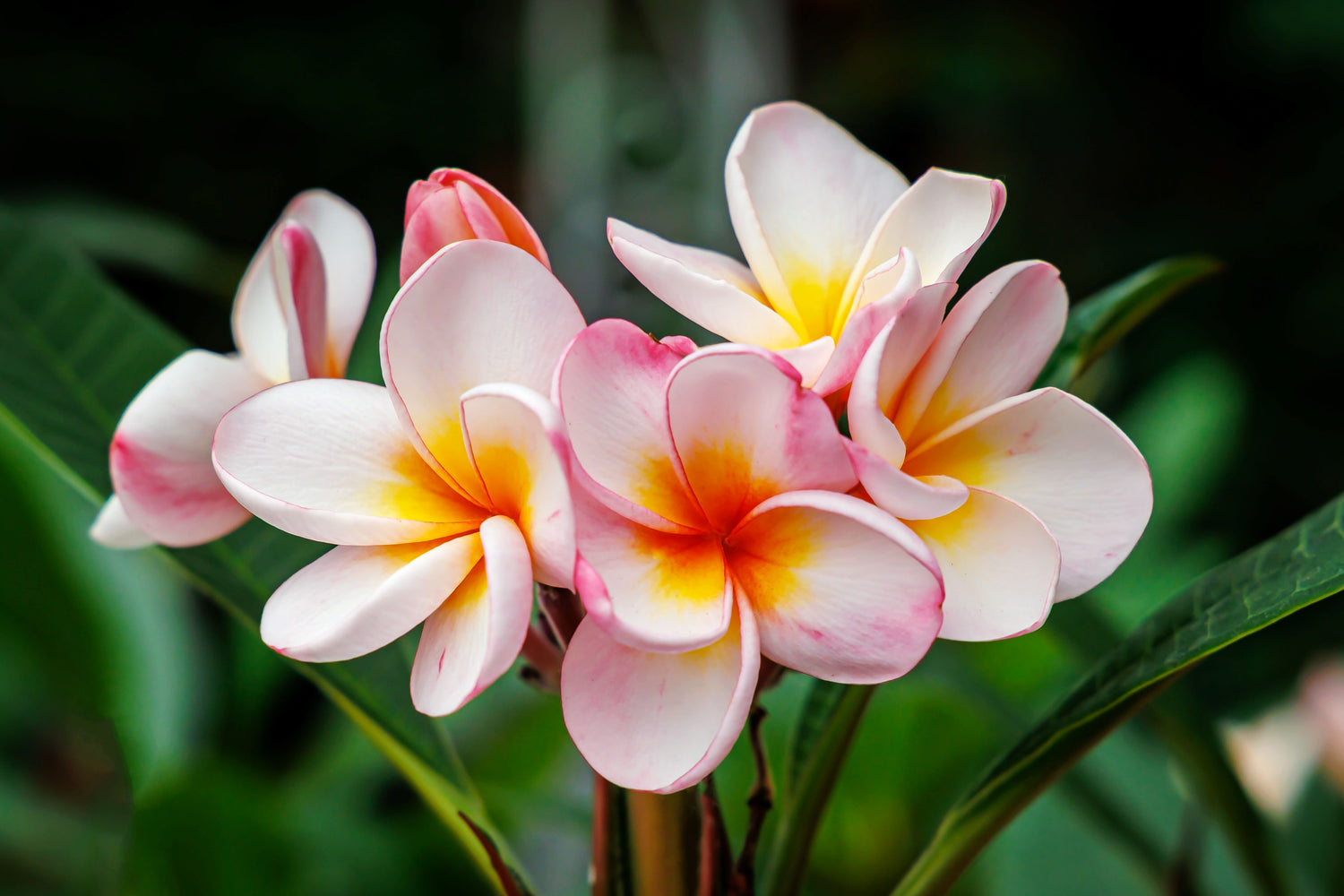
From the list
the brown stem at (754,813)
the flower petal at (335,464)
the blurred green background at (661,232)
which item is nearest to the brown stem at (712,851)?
the brown stem at (754,813)

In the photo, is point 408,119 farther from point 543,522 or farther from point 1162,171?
point 543,522

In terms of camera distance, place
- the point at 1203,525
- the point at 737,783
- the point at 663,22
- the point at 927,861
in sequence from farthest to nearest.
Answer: the point at 663,22 < the point at 1203,525 < the point at 737,783 < the point at 927,861

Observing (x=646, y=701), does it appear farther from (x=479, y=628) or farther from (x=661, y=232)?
(x=661, y=232)

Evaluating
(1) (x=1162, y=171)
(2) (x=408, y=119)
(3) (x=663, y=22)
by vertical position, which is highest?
(3) (x=663, y=22)

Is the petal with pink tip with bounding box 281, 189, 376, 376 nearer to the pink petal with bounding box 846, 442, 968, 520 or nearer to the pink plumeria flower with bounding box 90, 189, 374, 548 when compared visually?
the pink plumeria flower with bounding box 90, 189, 374, 548

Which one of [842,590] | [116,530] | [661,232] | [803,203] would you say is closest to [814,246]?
[803,203]

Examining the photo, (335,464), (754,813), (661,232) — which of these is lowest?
(661,232)

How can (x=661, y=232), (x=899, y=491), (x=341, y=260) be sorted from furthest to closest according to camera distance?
(x=661, y=232) → (x=341, y=260) → (x=899, y=491)

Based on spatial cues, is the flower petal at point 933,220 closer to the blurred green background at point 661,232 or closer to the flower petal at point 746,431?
the flower petal at point 746,431

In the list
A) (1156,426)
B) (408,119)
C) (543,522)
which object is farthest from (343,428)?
(408,119)
